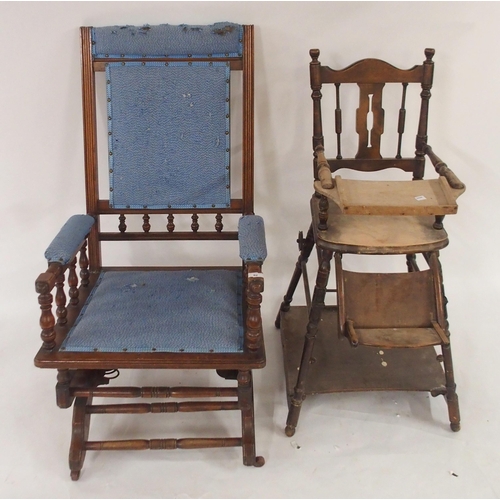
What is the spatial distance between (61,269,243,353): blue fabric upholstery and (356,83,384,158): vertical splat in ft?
2.17

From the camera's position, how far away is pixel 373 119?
77.2 inches

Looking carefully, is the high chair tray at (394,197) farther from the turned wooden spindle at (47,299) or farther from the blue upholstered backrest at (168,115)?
the turned wooden spindle at (47,299)

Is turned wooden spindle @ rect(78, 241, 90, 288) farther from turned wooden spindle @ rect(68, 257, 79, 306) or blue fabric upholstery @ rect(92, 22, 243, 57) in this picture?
blue fabric upholstery @ rect(92, 22, 243, 57)

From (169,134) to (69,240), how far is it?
52 cm

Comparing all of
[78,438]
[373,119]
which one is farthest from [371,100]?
[78,438]

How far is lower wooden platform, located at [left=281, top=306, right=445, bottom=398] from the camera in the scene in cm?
194

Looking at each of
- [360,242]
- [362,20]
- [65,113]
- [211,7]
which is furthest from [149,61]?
[360,242]

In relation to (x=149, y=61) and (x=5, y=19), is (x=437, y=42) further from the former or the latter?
(x=5, y=19)

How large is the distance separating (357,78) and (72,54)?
3.47ft

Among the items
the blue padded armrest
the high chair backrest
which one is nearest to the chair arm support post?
the blue padded armrest

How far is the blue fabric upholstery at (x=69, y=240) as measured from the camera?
158 centimetres

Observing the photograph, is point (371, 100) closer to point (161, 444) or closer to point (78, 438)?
point (161, 444)

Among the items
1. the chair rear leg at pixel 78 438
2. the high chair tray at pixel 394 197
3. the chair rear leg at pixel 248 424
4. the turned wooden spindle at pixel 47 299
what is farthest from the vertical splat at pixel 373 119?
the chair rear leg at pixel 78 438

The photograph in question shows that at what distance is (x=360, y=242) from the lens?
5.59ft
